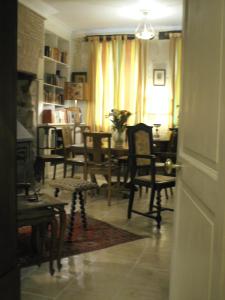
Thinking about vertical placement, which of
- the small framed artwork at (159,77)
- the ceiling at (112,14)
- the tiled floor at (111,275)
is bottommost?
the tiled floor at (111,275)

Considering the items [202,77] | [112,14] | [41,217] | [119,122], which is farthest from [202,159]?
[112,14]

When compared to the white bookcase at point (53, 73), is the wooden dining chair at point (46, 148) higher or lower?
lower

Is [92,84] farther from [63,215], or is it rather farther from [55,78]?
[63,215]

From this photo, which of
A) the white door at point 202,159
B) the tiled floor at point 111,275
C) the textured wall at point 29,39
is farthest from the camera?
the textured wall at point 29,39

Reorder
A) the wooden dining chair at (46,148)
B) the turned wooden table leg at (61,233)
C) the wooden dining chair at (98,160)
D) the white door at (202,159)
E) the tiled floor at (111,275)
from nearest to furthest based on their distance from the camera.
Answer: the white door at (202,159)
the tiled floor at (111,275)
the turned wooden table leg at (61,233)
the wooden dining chair at (98,160)
the wooden dining chair at (46,148)

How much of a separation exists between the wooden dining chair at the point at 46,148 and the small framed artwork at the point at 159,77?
2.37m

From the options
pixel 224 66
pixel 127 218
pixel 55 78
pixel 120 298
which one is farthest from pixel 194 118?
pixel 55 78

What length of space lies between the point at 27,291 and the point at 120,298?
2.06 feet

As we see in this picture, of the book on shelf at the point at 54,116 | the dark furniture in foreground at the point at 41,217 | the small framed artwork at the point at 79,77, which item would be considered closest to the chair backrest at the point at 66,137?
the book on shelf at the point at 54,116

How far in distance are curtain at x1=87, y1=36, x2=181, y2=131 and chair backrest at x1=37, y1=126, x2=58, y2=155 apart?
54.5 inches

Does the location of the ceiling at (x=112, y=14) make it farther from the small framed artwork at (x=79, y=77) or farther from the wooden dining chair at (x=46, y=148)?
the wooden dining chair at (x=46, y=148)

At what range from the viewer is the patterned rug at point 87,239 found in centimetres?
302

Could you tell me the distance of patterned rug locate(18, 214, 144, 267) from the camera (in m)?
3.02

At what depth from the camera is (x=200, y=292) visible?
1317 millimetres
